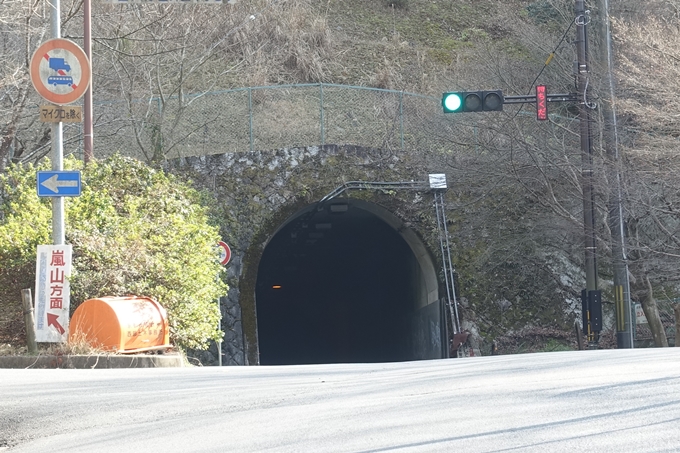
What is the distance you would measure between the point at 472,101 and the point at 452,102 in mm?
385

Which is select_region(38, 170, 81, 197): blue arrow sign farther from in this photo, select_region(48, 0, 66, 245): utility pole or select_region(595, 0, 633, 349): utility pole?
select_region(595, 0, 633, 349): utility pole

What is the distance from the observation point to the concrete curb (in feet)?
41.8

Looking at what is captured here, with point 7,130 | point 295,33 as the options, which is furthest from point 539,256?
point 295,33

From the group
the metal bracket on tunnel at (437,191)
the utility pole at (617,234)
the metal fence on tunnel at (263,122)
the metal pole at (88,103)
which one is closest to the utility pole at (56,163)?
the metal pole at (88,103)

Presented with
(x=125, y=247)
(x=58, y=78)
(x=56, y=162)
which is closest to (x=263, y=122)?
(x=125, y=247)

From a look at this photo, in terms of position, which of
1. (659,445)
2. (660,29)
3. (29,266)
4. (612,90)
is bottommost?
(659,445)

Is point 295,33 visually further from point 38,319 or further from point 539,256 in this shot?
point 38,319

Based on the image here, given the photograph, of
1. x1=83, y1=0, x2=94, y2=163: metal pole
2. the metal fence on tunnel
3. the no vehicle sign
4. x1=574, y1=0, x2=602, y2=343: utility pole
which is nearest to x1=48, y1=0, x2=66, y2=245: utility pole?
the no vehicle sign

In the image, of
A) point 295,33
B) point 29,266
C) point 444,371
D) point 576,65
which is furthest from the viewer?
point 295,33

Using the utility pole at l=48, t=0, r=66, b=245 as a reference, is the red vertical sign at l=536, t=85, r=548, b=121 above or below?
above

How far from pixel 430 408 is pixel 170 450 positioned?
208cm

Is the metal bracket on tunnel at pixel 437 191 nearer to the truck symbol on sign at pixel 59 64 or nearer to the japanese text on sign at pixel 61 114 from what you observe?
the japanese text on sign at pixel 61 114

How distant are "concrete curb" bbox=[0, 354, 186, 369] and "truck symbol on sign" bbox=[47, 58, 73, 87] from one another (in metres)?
3.96

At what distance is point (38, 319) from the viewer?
1340 cm
